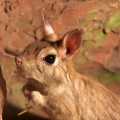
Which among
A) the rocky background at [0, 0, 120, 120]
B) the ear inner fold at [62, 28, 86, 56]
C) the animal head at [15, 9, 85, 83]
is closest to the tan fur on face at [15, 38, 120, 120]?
the animal head at [15, 9, 85, 83]

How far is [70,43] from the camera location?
10.5 feet

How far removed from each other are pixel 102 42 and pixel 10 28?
145cm

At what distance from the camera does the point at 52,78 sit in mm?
3240

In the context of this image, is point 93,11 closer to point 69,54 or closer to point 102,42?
point 102,42

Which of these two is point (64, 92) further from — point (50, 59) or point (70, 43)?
point (70, 43)

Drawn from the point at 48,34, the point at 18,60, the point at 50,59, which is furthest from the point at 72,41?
the point at 18,60

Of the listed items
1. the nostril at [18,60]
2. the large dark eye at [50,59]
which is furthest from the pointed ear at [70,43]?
the nostril at [18,60]

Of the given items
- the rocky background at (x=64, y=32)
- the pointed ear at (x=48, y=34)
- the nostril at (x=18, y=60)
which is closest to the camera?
the nostril at (x=18, y=60)

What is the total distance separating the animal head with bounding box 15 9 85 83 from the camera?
3125 mm

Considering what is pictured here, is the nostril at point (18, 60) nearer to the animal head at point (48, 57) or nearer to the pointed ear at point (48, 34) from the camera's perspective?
the animal head at point (48, 57)

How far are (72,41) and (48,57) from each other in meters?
0.29

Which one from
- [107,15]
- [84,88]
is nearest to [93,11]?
[107,15]

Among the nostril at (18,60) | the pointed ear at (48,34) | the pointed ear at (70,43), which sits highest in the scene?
the pointed ear at (48,34)

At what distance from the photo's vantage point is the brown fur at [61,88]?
3.16 m
